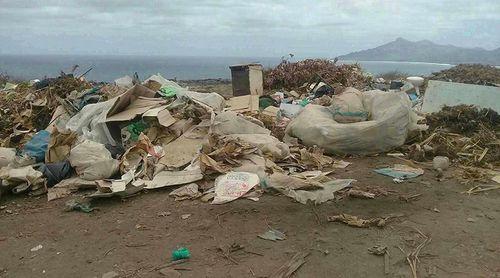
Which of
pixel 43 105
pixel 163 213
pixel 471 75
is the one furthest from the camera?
pixel 471 75

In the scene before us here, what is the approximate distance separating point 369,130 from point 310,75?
5.43 meters

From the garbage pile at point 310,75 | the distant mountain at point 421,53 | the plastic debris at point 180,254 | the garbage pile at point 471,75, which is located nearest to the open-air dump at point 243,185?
the plastic debris at point 180,254

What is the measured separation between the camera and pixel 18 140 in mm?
6758

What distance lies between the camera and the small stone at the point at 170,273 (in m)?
3.24

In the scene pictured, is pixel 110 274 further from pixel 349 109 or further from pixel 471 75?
Answer: pixel 471 75

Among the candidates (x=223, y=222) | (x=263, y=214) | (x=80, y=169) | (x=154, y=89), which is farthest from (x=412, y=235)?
(x=154, y=89)

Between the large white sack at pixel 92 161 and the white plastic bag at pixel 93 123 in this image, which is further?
the white plastic bag at pixel 93 123

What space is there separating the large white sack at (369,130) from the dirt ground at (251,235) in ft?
3.51

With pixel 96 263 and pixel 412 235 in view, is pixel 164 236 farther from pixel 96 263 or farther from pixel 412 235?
pixel 412 235

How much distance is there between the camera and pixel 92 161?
5328 mm

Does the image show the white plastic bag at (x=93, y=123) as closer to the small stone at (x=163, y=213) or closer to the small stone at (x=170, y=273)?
the small stone at (x=163, y=213)

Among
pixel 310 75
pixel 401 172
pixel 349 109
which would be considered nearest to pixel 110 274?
pixel 401 172

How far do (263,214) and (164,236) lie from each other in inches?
35.4

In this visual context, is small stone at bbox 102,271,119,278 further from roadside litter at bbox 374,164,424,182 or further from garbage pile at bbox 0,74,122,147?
garbage pile at bbox 0,74,122,147
